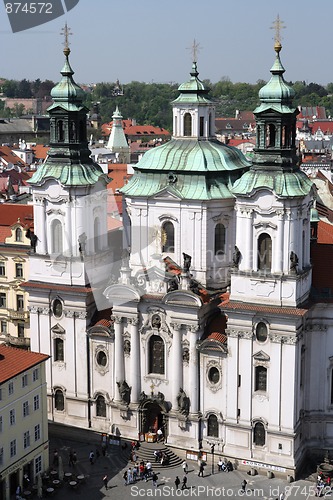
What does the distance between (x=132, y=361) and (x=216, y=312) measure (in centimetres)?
649

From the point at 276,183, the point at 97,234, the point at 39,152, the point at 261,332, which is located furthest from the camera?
the point at 39,152

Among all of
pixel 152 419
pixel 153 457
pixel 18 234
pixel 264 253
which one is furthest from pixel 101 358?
pixel 18 234

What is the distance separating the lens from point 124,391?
52.8 metres

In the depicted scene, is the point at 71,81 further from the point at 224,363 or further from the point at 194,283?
the point at 224,363

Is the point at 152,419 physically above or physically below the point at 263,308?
below

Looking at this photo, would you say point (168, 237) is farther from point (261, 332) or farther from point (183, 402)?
point (183, 402)

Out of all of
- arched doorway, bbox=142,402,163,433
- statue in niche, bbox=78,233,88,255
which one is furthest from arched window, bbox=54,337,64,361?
arched doorway, bbox=142,402,163,433

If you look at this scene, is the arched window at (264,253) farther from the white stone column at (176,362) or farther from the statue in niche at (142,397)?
the statue in niche at (142,397)

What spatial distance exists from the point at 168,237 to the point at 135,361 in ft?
28.1

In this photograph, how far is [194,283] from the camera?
165 ft

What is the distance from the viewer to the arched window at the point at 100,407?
5462 centimetres

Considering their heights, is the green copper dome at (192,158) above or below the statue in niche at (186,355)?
above

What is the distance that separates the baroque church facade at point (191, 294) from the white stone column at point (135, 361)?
9 centimetres

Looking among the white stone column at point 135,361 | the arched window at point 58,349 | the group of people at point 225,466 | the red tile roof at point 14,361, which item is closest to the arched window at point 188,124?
the white stone column at point 135,361
